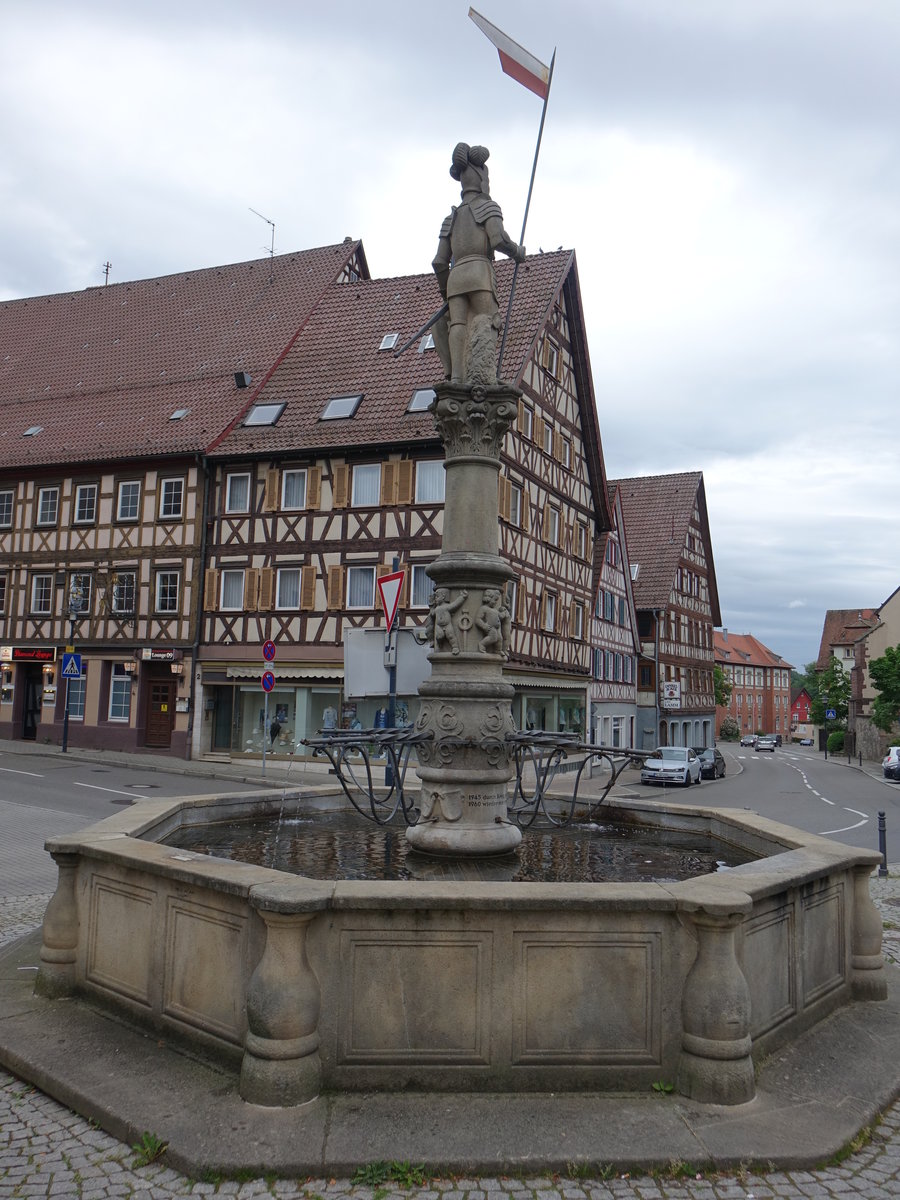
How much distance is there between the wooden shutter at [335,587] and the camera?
26734mm

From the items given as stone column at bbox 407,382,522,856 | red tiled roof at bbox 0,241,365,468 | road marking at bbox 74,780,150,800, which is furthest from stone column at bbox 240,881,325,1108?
red tiled roof at bbox 0,241,365,468

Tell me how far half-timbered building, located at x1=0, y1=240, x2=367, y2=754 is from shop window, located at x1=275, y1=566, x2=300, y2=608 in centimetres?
Answer: 269

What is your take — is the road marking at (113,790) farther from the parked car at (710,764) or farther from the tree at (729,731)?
the tree at (729,731)

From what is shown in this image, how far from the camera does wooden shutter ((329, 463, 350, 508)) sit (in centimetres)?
2700

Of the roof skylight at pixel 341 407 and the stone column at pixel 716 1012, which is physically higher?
the roof skylight at pixel 341 407

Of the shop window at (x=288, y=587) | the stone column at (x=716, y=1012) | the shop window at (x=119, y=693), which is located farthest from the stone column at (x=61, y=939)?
the shop window at (x=119, y=693)

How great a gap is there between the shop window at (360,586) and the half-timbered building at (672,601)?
61.4 feet

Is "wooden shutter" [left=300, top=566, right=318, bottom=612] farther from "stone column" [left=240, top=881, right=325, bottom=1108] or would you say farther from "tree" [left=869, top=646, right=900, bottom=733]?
"tree" [left=869, top=646, right=900, bottom=733]

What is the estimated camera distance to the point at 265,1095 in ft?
14.3

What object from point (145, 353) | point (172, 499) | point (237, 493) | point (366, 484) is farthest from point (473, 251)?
point (145, 353)

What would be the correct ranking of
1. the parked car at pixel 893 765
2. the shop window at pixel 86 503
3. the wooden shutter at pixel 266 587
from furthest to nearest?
1. the parked car at pixel 893 765
2. the shop window at pixel 86 503
3. the wooden shutter at pixel 266 587

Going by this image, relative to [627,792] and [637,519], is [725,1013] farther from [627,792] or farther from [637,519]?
[637,519]

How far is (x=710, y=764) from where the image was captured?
3681 centimetres

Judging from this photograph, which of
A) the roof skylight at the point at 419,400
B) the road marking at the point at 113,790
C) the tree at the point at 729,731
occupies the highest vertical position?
the roof skylight at the point at 419,400
